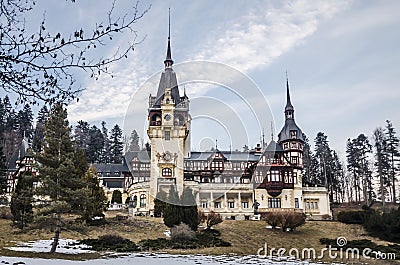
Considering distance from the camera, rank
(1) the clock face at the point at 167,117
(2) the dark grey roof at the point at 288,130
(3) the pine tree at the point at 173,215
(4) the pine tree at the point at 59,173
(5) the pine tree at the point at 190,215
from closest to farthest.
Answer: (4) the pine tree at the point at 59,173 < (3) the pine tree at the point at 173,215 < (5) the pine tree at the point at 190,215 < (1) the clock face at the point at 167,117 < (2) the dark grey roof at the point at 288,130

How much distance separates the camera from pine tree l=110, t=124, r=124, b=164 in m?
68.8

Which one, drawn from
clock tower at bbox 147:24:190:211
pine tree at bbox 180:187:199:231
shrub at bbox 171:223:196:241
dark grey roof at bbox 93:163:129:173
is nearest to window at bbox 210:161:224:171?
clock tower at bbox 147:24:190:211

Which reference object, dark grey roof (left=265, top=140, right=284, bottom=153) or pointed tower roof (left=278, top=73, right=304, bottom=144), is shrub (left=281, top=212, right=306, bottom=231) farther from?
pointed tower roof (left=278, top=73, right=304, bottom=144)

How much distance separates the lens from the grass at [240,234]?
20.6 metres

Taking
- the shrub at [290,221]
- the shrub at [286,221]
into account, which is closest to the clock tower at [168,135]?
the shrub at [286,221]

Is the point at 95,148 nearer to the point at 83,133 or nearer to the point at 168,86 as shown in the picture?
the point at 83,133

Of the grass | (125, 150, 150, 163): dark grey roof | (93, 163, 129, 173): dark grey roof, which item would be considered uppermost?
(125, 150, 150, 163): dark grey roof

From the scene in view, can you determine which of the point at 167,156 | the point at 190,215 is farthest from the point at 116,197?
the point at 190,215

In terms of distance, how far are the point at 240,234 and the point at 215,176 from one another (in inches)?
905

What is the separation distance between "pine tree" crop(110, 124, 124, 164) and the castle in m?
19.1

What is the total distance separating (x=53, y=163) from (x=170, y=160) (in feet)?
90.3

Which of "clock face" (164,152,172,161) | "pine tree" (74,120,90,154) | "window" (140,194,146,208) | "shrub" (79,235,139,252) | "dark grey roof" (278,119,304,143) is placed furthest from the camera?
"pine tree" (74,120,90,154)

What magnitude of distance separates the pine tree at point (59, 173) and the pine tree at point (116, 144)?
5011 centimetres

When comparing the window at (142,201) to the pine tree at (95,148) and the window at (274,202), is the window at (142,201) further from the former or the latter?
the pine tree at (95,148)
